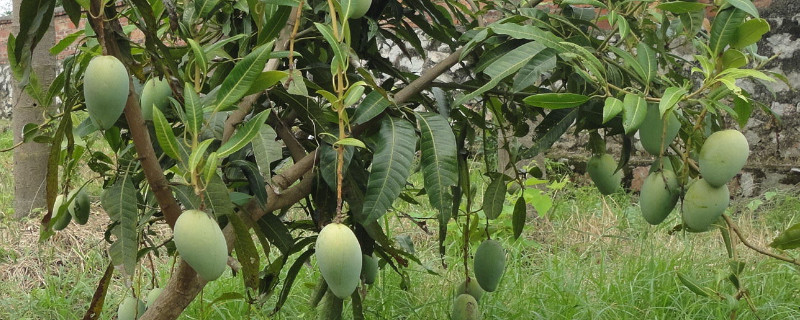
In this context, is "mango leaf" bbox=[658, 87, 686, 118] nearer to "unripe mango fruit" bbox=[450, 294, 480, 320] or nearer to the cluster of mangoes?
the cluster of mangoes

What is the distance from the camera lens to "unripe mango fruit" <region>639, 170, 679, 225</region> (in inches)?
42.3

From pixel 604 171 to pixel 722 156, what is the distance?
35 centimetres

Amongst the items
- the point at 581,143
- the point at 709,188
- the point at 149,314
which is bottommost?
the point at 581,143

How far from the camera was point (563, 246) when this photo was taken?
10.3 feet

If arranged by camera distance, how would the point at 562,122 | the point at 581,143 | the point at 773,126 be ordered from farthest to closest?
1. the point at 581,143
2. the point at 773,126
3. the point at 562,122

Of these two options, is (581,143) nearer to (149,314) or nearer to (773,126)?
(773,126)

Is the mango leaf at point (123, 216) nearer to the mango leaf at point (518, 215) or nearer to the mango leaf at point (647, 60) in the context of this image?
the mango leaf at point (647, 60)

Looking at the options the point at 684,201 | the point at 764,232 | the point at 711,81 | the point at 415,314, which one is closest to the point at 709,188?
the point at 684,201

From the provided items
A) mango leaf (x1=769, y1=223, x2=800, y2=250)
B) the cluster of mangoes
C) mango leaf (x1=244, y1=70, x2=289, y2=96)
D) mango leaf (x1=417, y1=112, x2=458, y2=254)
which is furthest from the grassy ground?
mango leaf (x1=244, y1=70, x2=289, y2=96)

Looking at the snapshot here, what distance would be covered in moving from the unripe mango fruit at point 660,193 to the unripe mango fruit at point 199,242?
1.85 feet

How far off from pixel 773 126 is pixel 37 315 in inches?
130

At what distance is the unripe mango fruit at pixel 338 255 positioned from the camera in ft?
2.75

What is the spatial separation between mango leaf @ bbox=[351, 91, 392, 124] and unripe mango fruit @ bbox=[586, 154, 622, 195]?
0.43 m

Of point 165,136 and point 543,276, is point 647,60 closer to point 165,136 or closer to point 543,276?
point 165,136
